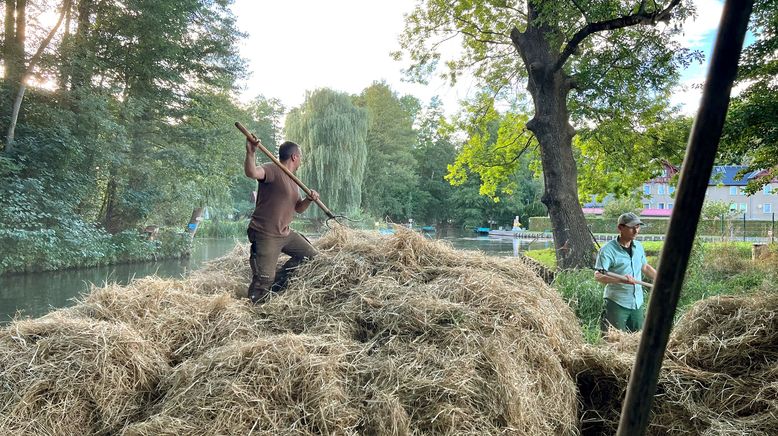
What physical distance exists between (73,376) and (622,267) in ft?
12.7

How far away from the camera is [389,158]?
4053 centimetres

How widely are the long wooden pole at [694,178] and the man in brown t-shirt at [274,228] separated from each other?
3336 millimetres

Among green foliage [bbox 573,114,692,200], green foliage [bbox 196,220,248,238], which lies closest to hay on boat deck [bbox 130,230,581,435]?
green foliage [bbox 573,114,692,200]

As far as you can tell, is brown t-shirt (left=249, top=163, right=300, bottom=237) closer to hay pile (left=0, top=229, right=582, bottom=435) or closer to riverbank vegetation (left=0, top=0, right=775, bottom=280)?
hay pile (left=0, top=229, right=582, bottom=435)

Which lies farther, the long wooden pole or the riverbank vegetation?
the riverbank vegetation

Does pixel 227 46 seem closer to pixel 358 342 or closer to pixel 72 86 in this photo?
pixel 72 86

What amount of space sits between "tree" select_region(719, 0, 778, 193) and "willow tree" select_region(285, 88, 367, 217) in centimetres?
2178

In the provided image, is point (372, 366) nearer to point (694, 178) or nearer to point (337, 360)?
point (337, 360)

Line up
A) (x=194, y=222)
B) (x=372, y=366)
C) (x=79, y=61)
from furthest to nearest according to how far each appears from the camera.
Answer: (x=194, y=222)
(x=79, y=61)
(x=372, y=366)

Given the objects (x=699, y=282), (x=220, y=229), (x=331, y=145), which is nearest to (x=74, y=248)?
(x=220, y=229)

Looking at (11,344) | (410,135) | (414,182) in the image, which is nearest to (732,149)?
(11,344)

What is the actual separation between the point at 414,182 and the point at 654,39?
109 ft

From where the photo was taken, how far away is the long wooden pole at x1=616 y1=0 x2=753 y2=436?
2.04 ft

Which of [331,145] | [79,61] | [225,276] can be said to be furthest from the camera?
[331,145]
